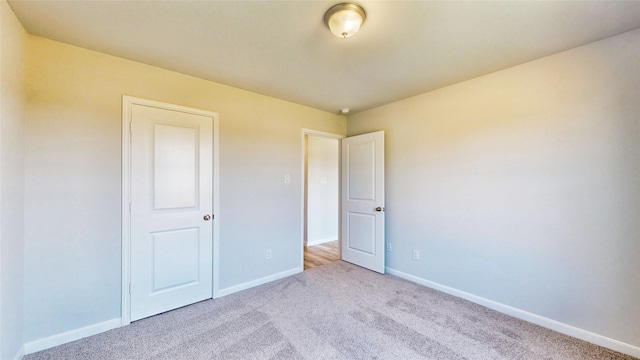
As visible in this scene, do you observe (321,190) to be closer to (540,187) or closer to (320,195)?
(320,195)

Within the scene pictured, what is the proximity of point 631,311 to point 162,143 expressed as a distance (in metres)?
4.03

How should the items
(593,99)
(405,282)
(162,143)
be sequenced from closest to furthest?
(593,99)
(162,143)
(405,282)

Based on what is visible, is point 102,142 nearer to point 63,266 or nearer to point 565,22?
point 63,266

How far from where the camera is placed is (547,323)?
2.13 m

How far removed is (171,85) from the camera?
2.44 metres

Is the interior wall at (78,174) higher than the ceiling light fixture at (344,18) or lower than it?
lower

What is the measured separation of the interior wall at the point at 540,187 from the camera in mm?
1836

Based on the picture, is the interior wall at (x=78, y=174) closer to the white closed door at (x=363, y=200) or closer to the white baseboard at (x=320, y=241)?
the white closed door at (x=363, y=200)

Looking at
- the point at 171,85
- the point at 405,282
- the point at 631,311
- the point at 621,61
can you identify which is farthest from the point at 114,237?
the point at 621,61

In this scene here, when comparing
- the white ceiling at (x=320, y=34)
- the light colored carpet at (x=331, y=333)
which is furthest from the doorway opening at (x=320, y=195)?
the white ceiling at (x=320, y=34)

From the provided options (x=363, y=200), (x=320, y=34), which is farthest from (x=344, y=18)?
(x=363, y=200)

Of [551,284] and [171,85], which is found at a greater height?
[171,85]

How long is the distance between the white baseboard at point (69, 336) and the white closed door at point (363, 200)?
110 inches

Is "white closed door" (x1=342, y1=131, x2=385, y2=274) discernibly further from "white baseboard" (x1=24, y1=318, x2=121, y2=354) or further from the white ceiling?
"white baseboard" (x1=24, y1=318, x2=121, y2=354)
